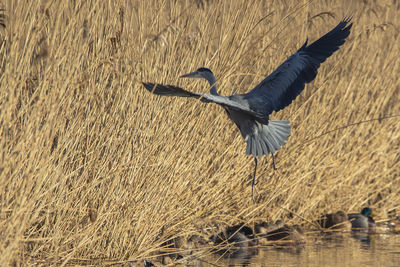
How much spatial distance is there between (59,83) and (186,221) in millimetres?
1335

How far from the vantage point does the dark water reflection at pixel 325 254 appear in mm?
4691

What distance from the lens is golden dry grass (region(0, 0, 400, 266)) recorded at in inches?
130

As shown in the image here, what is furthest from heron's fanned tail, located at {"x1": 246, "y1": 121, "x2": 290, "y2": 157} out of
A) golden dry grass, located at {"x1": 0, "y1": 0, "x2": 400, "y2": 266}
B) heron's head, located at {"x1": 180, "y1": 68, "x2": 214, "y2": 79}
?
heron's head, located at {"x1": 180, "y1": 68, "x2": 214, "y2": 79}

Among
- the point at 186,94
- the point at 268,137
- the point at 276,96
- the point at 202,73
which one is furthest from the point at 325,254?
the point at 186,94

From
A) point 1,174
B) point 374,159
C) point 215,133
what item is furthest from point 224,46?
point 374,159

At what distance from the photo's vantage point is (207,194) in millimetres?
4625

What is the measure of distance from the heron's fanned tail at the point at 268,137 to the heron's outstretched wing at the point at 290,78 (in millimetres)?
169

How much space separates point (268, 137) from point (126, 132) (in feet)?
3.12

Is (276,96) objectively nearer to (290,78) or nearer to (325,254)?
(290,78)

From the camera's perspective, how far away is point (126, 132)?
13.1 ft

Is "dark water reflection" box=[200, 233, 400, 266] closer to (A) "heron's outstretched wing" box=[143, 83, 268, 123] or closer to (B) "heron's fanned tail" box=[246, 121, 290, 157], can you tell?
(B) "heron's fanned tail" box=[246, 121, 290, 157]

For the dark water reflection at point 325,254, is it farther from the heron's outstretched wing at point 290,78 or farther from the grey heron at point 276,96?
the heron's outstretched wing at point 290,78

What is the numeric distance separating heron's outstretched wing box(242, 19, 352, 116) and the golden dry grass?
0.17 m

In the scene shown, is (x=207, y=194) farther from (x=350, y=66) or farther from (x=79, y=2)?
(x=350, y=66)
